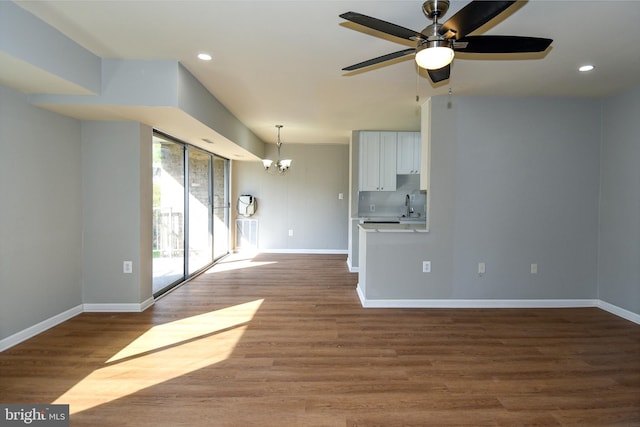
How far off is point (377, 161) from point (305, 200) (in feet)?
7.06

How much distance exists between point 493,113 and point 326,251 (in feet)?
14.9

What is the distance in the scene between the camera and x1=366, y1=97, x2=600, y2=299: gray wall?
3.80 meters

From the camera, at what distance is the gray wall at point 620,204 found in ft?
11.3

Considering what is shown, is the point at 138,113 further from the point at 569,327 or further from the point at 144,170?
the point at 569,327

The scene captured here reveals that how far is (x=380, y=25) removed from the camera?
160 cm

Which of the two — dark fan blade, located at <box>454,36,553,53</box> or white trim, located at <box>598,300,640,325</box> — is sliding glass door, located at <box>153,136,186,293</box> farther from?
white trim, located at <box>598,300,640,325</box>

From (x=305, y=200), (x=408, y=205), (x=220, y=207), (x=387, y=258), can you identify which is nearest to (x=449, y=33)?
(x=387, y=258)

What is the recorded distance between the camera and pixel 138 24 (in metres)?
2.22

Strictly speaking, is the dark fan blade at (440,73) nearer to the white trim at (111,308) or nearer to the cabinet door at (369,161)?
the cabinet door at (369,161)

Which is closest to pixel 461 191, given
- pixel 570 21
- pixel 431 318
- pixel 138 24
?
pixel 431 318

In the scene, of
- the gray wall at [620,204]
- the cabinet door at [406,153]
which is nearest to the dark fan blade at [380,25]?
the gray wall at [620,204]

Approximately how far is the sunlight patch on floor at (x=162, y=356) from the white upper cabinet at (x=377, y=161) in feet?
10.8

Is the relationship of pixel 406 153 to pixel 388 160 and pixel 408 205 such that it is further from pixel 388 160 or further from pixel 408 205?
pixel 408 205

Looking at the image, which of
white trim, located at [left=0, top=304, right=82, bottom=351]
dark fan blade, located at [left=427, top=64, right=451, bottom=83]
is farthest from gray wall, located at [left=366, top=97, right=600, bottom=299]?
white trim, located at [left=0, top=304, right=82, bottom=351]
